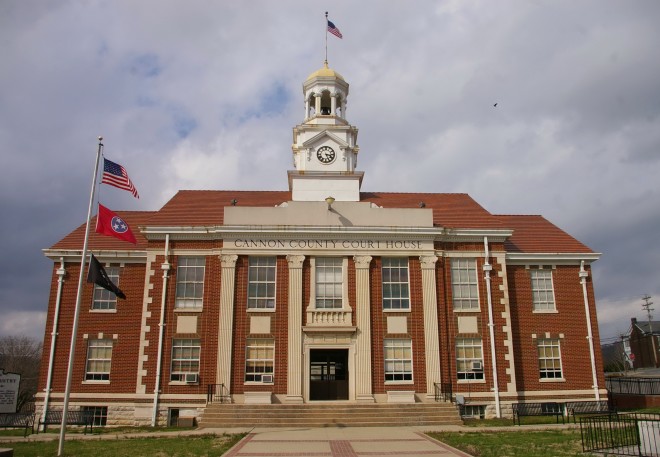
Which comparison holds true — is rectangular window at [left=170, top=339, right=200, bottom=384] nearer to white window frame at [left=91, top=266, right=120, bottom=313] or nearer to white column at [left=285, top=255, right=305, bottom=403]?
white window frame at [left=91, top=266, right=120, bottom=313]

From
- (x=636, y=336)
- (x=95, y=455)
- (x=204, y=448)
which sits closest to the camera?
(x=95, y=455)

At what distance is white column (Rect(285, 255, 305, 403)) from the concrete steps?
138cm

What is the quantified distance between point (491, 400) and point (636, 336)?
228 feet

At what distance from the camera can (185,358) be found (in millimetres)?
27391

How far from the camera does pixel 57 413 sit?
86.3 ft

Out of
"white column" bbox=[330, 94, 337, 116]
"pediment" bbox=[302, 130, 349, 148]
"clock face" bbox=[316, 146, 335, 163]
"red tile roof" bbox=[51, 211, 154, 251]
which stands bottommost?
"red tile roof" bbox=[51, 211, 154, 251]

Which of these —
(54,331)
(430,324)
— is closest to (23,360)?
(54,331)

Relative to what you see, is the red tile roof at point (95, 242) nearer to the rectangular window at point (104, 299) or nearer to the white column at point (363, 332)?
the rectangular window at point (104, 299)

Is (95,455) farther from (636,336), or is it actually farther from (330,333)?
(636,336)

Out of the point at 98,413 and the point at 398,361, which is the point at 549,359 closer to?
the point at 398,361

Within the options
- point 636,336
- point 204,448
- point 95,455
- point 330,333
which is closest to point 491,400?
point 330,333

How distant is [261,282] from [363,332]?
5.70 metres

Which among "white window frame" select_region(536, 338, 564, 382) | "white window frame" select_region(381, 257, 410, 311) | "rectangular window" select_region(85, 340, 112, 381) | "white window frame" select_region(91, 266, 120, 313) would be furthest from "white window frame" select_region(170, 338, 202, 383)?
"white window frame" select_region(536, 338, 564, 382)

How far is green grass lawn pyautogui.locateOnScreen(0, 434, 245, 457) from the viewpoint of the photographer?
54.4ft
